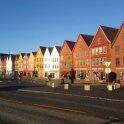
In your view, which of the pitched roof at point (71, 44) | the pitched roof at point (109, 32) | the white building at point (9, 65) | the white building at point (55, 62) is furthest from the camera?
the white building at point (9, 65)

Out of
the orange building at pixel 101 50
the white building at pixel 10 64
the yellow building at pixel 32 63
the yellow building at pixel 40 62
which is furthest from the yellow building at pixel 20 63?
the orange building at pixel 101 50

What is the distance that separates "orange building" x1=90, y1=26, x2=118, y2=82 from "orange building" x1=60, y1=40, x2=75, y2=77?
1293 cm

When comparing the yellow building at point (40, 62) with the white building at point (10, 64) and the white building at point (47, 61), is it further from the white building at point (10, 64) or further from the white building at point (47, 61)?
the white building at point (10, 64)

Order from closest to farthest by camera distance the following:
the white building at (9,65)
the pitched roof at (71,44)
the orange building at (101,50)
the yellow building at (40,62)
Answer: the orange building at (101,50) → the pitched roof at (71,44) → the yellow building at (40,62) → the white building at (9,65)

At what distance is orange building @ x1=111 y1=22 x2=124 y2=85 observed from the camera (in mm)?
64006

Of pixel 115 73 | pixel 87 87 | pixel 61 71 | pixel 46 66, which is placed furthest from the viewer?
pixel 46 66

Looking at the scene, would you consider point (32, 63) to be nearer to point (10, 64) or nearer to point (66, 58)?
point (66, 58)

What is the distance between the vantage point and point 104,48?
6994 cm

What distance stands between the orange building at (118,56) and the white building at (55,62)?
103 feet

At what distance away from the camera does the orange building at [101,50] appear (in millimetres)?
69125

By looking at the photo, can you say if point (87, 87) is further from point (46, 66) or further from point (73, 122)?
point (46, 66)

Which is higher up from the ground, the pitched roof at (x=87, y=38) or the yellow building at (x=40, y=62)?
the pitched roof at (x=87, y=38)

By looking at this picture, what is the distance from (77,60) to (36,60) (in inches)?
1317

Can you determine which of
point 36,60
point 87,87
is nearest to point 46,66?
point 36,60
